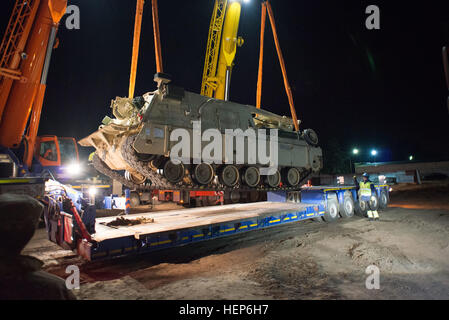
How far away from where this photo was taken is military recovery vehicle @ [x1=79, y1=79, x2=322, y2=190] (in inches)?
285

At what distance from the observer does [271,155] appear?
10227mm

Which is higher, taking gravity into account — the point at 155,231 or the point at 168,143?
the point at 168,143

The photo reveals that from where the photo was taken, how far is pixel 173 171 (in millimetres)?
7707

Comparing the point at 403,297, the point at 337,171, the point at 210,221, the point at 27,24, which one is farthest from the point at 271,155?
the point at 337,171

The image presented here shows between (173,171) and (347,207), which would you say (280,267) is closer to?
(173,171)

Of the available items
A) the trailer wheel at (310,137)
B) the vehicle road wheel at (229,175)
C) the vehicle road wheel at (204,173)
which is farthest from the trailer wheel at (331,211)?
the vehicle road wheel at (204,173)

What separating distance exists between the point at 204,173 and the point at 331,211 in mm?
5502

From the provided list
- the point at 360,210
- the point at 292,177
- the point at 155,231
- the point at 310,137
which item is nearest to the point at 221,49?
the point at 310,137

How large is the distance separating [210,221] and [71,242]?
2882 millimetres

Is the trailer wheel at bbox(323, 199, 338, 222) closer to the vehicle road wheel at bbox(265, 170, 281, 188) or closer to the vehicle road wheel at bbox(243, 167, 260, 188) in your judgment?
the vehicle road wheel at bbox(265, 170, 281, 188)

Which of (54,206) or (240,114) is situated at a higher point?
(240,114)
